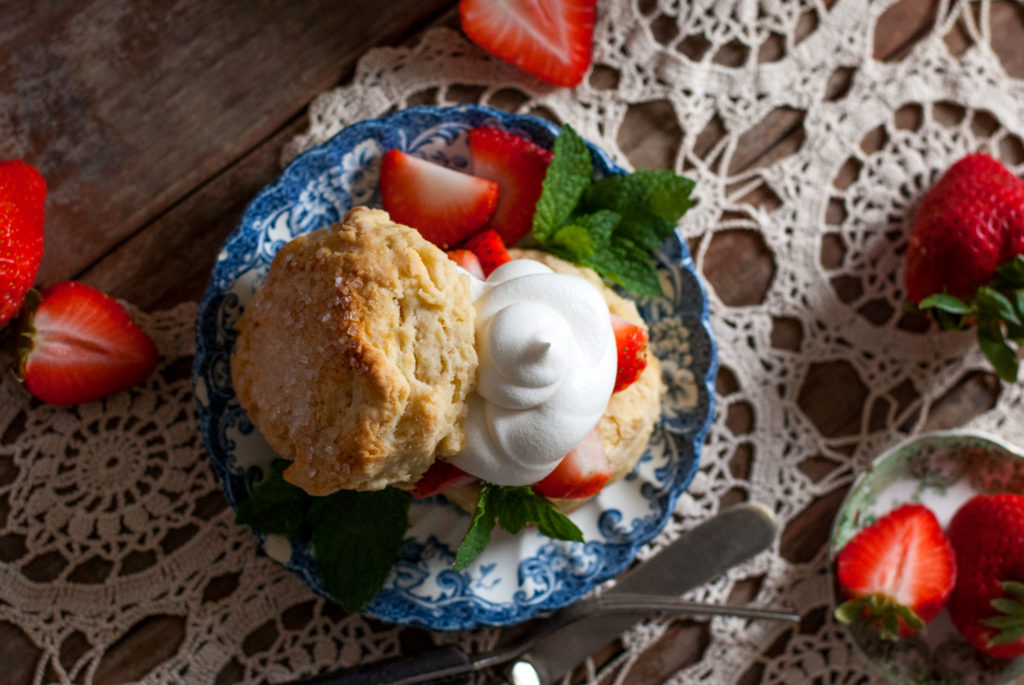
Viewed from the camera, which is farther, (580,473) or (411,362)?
(580,473)

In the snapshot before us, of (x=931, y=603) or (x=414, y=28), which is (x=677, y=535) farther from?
(x=414, y=28)

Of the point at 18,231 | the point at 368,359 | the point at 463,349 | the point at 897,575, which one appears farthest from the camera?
the point at 897,575

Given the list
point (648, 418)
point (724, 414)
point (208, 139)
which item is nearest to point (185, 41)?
point (208, 139)

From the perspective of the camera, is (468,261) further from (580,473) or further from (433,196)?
(580,473)

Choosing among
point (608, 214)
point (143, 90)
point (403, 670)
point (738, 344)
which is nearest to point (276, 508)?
point (403, 670)

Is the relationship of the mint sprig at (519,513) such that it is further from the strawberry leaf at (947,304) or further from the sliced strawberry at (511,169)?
the strawberry leaf at (947,304)

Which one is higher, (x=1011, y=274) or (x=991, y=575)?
(x=1011, y=274)
